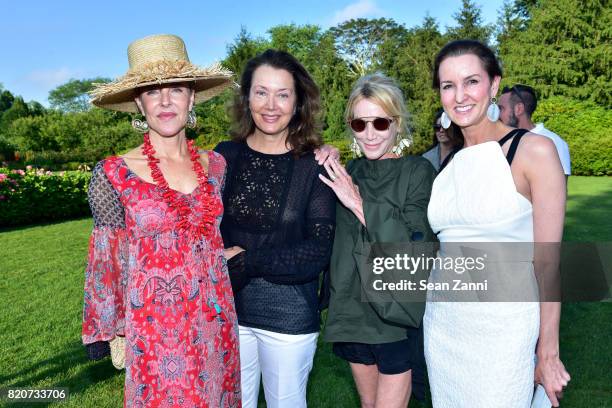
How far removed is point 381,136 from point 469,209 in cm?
68

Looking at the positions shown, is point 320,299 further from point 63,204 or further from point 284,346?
point 63,204

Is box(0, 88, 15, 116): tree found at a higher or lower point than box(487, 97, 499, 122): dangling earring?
higher

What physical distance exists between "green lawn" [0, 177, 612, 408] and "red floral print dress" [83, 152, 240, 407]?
245cm

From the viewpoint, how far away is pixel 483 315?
2.41 meters

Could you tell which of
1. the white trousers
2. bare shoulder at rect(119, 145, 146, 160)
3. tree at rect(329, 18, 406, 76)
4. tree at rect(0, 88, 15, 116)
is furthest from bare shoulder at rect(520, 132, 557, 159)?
tree at rect(0, 88, 15, 116)

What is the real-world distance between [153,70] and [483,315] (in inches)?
80.7

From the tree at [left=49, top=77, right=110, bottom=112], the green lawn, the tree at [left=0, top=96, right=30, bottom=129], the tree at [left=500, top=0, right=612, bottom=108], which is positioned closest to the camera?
the green lawn

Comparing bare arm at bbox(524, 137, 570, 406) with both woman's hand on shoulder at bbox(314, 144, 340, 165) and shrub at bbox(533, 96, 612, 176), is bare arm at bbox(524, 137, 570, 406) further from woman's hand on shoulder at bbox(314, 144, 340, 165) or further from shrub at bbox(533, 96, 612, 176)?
shrub at bbox(533, 96, 612, 176)

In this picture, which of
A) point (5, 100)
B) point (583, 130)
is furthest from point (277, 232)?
point (5, 100)

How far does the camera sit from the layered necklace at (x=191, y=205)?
248cm

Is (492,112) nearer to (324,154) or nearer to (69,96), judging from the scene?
(324,154)

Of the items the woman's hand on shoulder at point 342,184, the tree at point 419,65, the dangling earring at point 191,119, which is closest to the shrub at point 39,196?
the dangling earring at point 191,119

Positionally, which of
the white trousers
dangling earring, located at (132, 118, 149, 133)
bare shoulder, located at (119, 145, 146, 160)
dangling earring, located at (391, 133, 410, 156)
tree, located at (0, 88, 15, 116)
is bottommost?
the white trousers

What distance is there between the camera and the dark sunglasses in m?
2.80
